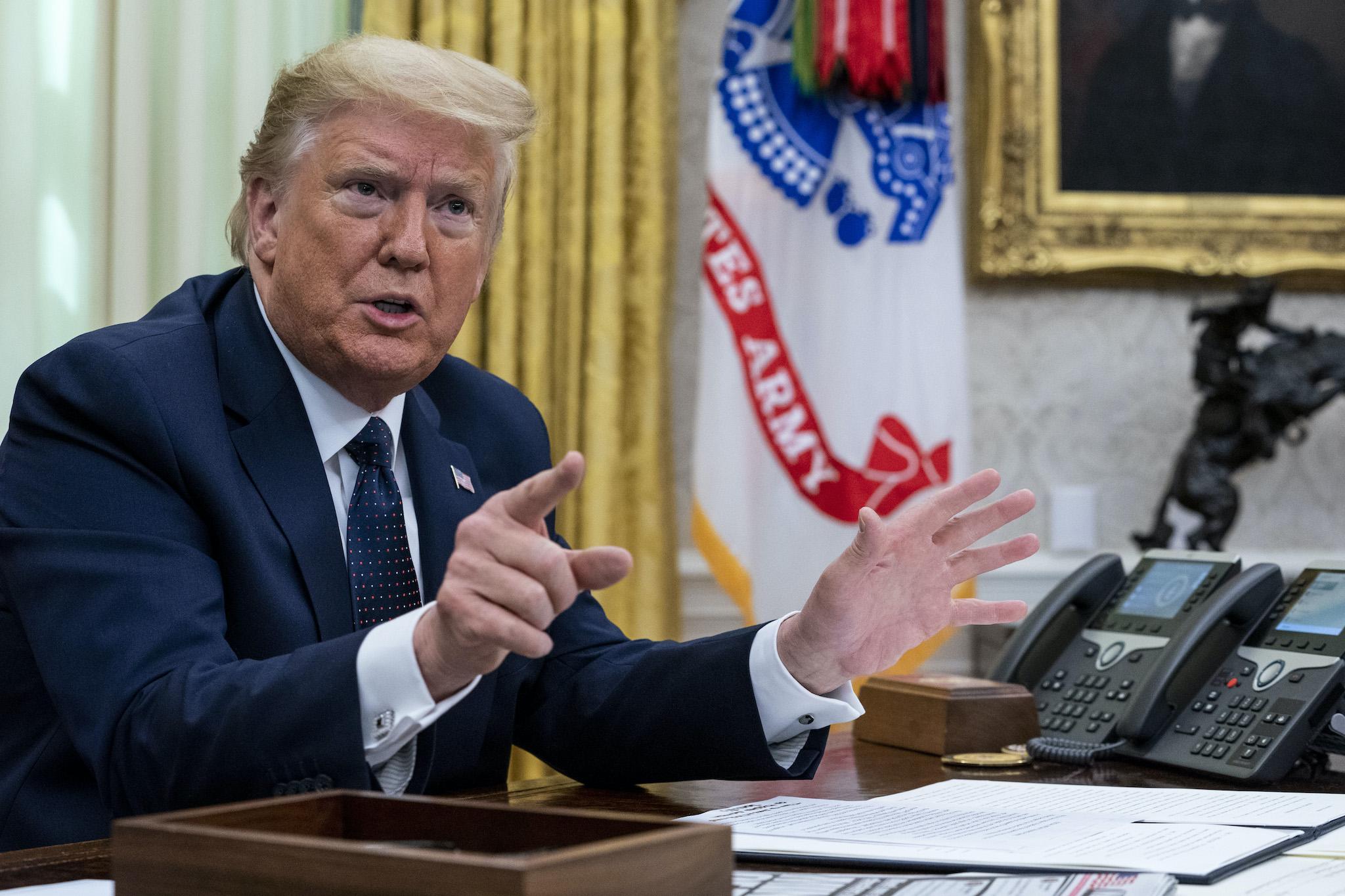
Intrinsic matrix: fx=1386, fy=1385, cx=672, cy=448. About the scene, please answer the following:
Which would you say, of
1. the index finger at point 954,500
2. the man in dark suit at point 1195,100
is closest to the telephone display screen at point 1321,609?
the index finger at point 954,500

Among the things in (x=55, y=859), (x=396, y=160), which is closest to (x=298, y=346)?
(x=396, y=160)

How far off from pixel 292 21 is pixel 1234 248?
2410mm

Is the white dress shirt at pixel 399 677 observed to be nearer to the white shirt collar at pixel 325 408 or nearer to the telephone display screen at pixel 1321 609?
the white shirt collar at pixel 325 408

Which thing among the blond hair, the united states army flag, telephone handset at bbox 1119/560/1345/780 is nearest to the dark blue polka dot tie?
the blond hair

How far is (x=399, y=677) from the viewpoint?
1095mm

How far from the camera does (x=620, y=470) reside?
3.38 m

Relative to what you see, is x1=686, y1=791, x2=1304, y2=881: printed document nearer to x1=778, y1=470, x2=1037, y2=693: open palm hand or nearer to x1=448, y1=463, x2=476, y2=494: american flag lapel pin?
x1=778, y1=470, x2=1037, y2=693: open palm hand

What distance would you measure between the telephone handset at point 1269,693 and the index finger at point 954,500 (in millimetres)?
407

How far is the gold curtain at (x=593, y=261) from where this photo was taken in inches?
129

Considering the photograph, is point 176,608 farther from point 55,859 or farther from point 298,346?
point 298,346

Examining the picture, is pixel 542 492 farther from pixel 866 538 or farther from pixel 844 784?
pixel 844 784

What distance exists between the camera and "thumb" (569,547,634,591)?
40.6 inches

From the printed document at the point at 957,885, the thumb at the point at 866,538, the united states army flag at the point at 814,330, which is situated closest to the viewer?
the printed document at the point at 957,885

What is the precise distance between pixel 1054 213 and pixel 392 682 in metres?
2.89
